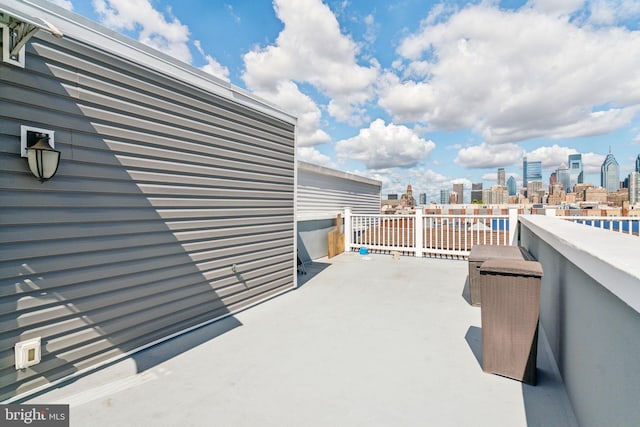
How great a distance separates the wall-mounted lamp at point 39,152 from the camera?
186 centimetres

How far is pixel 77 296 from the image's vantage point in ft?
6.98

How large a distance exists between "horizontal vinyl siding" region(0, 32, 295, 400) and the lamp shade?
78mm

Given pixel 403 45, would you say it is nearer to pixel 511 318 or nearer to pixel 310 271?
pixel 310 271

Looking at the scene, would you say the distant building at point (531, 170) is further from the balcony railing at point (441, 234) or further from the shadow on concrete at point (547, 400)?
the shadow on concrete at point (547, 400)

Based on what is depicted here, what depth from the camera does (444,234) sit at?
709 cm

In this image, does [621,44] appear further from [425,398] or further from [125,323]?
[125,323]

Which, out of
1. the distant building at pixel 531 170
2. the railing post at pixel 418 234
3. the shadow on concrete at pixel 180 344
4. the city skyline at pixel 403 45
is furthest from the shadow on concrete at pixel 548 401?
the distant building at pixel 531 170

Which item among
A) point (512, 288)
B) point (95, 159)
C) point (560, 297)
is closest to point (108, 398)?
point (95, 159)

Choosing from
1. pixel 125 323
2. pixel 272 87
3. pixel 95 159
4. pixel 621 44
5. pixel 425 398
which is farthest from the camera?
pixel 272 87

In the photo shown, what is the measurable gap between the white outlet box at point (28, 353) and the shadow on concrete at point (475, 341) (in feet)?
10.8

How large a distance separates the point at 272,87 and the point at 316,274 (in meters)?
14.0

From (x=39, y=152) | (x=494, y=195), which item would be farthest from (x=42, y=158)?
(x=494, y=195)

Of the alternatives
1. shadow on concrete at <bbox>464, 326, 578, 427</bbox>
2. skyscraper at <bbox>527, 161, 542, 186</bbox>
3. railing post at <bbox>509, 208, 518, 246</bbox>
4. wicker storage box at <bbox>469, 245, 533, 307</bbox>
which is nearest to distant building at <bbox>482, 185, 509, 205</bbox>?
railing post at <bbox>509, 208, 518, 246</bbox>

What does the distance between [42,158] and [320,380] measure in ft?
8.21
